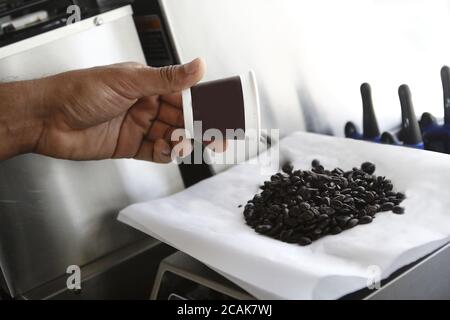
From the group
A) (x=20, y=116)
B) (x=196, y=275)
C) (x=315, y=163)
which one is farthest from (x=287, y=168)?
(x=20, y=116)

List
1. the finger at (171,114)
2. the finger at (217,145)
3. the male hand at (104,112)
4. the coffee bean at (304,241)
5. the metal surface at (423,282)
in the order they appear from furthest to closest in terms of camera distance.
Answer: the finger at (171,114) < the finger at (217,145) < the male hand at (104,112) < the coffee bean at (304,241) < the metal surface at (423,282)

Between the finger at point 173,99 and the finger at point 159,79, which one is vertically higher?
the finger at point 159,79

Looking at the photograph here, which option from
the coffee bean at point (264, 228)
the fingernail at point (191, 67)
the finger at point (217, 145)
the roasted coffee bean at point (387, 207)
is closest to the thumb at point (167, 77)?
the fingernail at point (191, 67)

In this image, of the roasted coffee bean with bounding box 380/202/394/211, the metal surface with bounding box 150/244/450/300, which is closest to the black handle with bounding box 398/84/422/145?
the roasted coffee bean with bounding box 380/202/394/211

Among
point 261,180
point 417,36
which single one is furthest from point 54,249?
point 417,36

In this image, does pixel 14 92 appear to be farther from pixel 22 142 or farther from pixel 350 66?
pixel 350 66

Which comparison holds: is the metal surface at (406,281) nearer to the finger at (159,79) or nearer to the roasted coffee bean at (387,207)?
the roasted coffee bean at (387,207)
